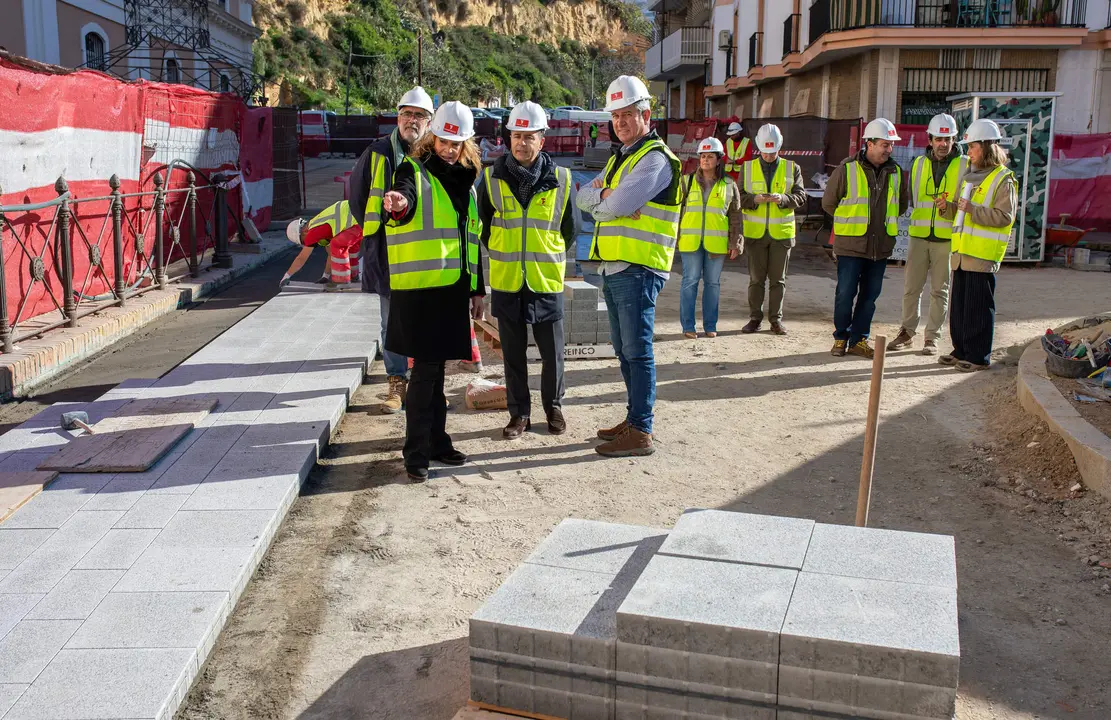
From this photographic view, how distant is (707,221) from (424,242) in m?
5.02

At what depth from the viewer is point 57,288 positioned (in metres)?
9.98

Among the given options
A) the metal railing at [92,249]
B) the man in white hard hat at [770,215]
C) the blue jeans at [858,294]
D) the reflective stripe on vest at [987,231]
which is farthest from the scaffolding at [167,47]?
the reflective stripe on vest at [987,231]

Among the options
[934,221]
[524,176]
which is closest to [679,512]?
[524,176]

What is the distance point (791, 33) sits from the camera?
32.3 metres

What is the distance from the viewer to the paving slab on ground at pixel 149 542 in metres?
3.64

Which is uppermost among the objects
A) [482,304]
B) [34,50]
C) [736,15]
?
[736,15]

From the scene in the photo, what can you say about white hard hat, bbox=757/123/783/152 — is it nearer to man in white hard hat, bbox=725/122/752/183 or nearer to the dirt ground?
the dirt ground

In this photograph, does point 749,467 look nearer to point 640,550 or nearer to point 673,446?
point 673,446

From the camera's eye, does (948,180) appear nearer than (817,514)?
No

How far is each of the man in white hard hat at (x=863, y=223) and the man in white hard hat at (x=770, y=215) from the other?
0.65m

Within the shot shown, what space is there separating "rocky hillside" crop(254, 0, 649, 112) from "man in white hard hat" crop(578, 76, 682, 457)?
55037 millimetres

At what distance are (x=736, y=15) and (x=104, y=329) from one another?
36.3 meters

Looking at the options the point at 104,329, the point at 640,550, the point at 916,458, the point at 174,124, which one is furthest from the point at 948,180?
the point at 174,124

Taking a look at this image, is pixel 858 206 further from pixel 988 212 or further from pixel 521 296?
pixel 521 296
